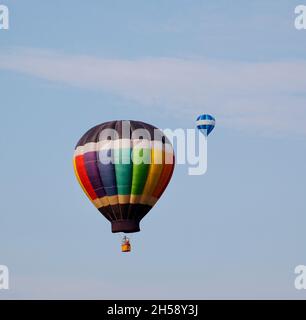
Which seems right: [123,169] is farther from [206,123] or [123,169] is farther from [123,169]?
[206,123]

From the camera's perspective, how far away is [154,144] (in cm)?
6644

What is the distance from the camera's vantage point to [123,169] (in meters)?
65.0

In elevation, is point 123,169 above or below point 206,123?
below

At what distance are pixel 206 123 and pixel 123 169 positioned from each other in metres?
13.9

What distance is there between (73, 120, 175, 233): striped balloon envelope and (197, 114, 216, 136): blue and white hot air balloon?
1068 cm

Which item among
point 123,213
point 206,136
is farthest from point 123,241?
point 206,136

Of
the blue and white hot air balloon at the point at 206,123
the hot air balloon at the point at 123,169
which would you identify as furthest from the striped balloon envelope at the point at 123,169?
the blue and white hot air balloon at the point at 206,123

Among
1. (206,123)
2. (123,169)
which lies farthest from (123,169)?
(206,123)

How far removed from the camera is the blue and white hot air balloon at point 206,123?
7731cm

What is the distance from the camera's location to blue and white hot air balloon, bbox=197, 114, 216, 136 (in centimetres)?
7731

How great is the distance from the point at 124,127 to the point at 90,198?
13.2ft

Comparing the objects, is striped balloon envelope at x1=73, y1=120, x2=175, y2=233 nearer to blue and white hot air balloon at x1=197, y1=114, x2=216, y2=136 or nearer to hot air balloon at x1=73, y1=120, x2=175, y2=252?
hot air balloon at x1=73, y1=120, x2=175, y2=252

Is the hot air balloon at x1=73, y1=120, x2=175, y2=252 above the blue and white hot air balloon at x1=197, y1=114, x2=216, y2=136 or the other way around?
the other way around

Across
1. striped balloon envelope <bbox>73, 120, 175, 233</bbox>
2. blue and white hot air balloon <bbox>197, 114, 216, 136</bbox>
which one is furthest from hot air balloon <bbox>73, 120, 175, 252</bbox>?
blue and white hot air balloon <bbox>197, 114, 216, 136</bbox>
